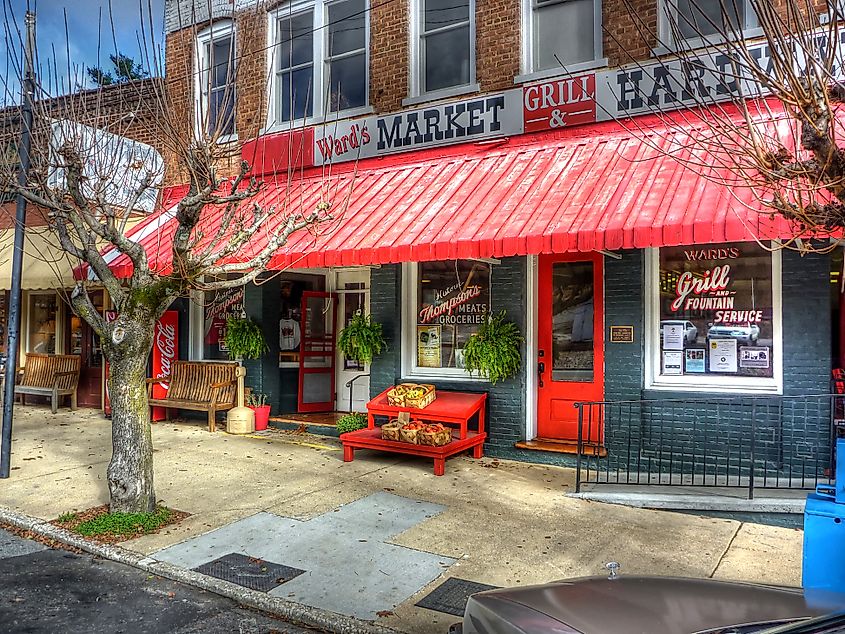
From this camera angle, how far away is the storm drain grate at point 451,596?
461 centimetres

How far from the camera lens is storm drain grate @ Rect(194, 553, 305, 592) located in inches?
200

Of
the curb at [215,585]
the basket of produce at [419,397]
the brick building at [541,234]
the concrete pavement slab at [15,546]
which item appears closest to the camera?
the curb at [215,585]

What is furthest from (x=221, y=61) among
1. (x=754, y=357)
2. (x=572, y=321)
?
(x=754, y=357)

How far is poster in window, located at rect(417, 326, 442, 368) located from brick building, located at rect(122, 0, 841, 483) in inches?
1.5

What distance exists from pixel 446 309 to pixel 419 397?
5.34 ft

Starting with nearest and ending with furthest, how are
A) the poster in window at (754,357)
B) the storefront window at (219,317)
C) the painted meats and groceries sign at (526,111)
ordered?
the poster in window at (754,357)
the painted meats and groceries sign at (526,111)
the storefront window at (219,317)

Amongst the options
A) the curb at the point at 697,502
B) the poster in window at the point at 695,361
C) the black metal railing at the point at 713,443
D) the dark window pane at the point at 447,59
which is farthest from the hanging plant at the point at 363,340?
the poster in window at the point at 695,361

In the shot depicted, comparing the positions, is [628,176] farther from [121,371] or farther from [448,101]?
[121,371]

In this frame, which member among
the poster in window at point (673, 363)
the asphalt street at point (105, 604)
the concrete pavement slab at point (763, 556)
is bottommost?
the asphalt street at point (105, 604)

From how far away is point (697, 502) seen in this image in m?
6.70

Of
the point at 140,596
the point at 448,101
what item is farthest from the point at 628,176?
the point at 140,596

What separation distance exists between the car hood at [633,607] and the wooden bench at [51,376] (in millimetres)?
13194

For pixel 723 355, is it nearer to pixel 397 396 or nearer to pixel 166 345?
pixel 397 396

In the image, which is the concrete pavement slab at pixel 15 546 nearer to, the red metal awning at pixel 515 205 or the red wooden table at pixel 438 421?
the red metal awning at pixel 515 205
